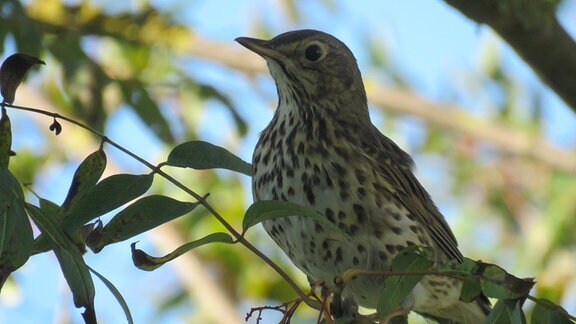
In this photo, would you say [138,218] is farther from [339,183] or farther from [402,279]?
[339,183]

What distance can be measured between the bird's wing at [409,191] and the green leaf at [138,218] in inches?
74.5

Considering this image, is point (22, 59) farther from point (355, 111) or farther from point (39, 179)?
point (39, 179)

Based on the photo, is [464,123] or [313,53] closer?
[313,53]

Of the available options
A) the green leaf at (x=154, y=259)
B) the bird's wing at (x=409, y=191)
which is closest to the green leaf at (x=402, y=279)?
the green leaf at (x=154, y=259)

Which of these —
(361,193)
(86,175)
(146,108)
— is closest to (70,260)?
(86,175)

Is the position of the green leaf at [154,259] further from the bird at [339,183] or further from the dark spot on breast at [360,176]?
the dark spot on breast at [360,176]

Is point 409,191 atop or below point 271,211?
atop

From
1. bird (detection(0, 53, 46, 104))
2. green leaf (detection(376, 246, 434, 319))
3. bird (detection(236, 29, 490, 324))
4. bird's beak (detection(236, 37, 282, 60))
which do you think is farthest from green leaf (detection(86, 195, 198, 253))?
bird's beak (detection(236, 37, 282, 60))

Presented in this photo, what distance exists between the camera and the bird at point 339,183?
4402mm

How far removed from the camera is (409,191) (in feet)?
16.3

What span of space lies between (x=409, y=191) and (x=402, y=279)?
201cm

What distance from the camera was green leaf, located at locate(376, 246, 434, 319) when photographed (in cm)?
296

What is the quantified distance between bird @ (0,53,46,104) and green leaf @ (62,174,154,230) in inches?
12.4

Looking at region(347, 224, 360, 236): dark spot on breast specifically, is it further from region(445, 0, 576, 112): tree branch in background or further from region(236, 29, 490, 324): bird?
region(445, 0, 576, 112): tree branch in background
